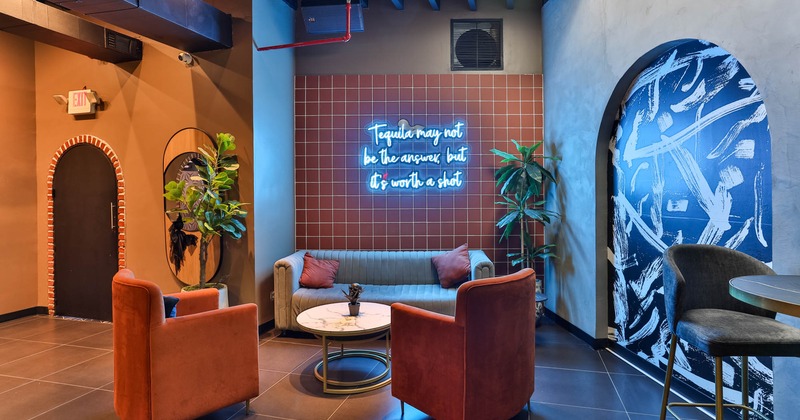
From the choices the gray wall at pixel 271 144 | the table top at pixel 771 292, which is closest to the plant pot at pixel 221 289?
the gray wall at pixel 271 144

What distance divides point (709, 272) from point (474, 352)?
1364 millimetres

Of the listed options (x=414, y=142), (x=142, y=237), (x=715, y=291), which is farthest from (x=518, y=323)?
(x=142, y=237)

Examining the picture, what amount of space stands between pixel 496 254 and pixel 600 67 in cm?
253

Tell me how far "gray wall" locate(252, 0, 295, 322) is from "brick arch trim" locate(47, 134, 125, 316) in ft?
5.93

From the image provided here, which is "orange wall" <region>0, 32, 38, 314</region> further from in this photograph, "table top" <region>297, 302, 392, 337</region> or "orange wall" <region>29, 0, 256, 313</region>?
"table top" <region>297, 302, 392, 337</region>

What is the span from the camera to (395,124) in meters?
5.63

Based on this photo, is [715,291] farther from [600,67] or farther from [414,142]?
[414,142]

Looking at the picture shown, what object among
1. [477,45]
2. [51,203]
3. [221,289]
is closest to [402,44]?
[477,45]

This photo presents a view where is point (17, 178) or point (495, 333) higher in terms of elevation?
point (17, 178)

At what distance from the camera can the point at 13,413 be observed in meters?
3.07

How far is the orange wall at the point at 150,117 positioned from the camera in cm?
477

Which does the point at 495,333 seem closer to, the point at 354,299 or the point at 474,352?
the point at 474,352

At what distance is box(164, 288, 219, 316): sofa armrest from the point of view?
3420 millimetres

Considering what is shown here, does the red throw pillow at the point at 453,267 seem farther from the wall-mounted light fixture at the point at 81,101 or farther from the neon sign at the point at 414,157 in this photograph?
the wall-mounted light fixture at the point at 81,101
